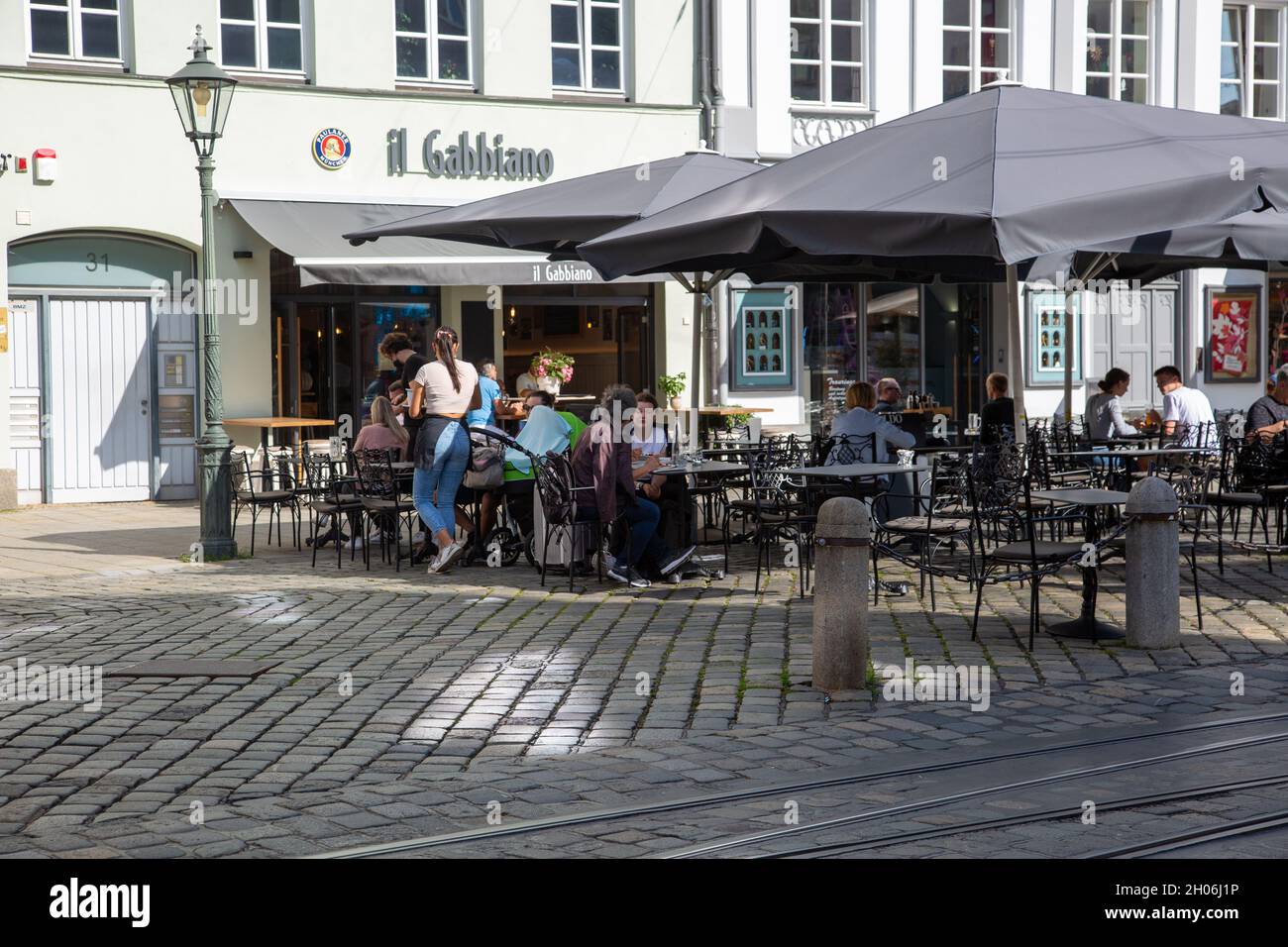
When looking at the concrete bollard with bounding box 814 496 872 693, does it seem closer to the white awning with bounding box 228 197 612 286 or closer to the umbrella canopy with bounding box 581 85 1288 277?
the umbrella canopy with bounding box 581 85 1288 277

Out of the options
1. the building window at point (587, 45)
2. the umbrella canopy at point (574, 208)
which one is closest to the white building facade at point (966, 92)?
the building window at point (587, 45)

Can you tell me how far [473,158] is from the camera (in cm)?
1956

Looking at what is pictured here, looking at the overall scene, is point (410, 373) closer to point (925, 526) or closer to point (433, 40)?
point (925, 526)

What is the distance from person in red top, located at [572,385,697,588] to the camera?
10445 millimetres

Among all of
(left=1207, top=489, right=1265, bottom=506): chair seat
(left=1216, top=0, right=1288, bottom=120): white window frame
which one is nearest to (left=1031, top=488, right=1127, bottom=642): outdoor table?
(left=1207, top=489, right=1265, bottom=506): chair seat

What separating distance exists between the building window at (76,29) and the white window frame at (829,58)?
8.76 meters

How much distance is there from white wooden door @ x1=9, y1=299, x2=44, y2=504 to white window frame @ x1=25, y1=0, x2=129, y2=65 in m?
2.72

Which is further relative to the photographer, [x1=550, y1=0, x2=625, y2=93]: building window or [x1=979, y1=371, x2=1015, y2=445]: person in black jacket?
[x1=550, y1=0, x2=625, y2=93]: building window

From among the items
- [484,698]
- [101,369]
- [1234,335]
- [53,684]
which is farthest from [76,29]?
[1234,335]

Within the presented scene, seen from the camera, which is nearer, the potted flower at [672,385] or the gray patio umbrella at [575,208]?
the gray patio umbrella at [575,208]

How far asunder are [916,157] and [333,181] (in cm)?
1115

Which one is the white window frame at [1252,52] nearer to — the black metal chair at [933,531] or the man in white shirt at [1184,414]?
the man in white shirt at [1184,414]

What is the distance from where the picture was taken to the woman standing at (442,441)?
11688 mm

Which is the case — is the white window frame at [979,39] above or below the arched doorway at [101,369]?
above
